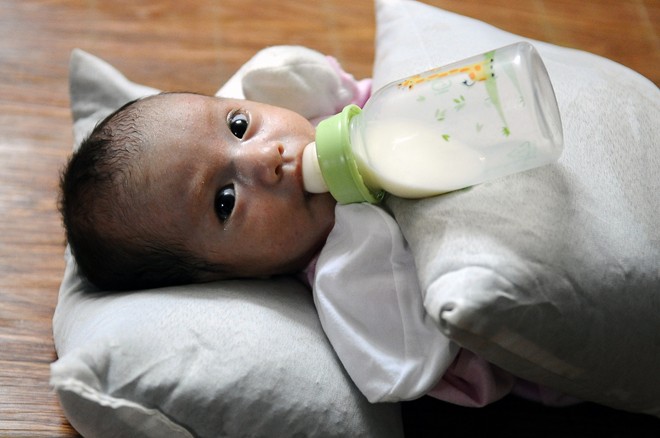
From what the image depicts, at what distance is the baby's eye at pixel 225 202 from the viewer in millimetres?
1043

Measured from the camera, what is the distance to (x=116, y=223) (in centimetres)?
103

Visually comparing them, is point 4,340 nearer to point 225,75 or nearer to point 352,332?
point 352,332

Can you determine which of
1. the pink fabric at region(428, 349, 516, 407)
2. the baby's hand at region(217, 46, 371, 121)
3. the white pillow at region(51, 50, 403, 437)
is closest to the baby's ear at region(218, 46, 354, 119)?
the baby's hand at region(217, 46, 371, 121)

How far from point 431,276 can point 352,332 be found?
0.18 meters

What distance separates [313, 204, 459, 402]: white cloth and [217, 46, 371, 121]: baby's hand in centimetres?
32

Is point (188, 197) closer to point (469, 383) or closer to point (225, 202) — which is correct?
point (225, 202)

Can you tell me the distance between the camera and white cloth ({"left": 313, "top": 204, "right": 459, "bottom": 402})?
883 millimetres

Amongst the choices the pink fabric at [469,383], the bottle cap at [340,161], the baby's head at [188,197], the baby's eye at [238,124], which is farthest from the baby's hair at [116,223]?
the pink fabric at [469,383]

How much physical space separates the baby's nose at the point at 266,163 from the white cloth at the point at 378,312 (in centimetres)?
10

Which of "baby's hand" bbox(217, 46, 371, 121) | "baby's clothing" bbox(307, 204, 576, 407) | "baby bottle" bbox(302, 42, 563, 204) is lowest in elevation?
"baby's clothing" bbox(307, 204, 576, 407)

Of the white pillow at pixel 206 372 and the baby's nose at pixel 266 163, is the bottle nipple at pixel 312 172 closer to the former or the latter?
the baby's nose at pixel 266 163

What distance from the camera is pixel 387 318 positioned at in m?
0.92

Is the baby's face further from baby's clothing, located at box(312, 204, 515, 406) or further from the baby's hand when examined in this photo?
the baby's hand

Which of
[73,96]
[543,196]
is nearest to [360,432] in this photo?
[543,196]
